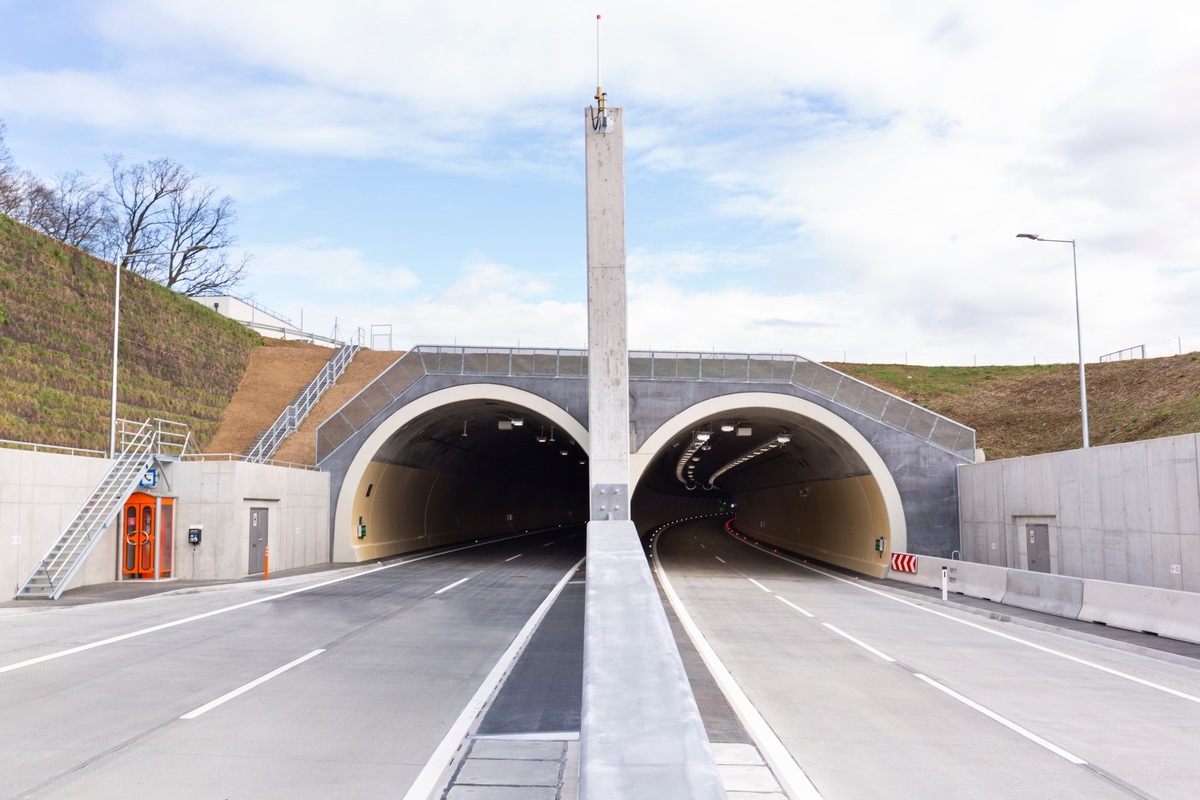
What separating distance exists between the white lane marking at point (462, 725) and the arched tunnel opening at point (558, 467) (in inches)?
559

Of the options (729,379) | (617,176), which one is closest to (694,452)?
(729,379)

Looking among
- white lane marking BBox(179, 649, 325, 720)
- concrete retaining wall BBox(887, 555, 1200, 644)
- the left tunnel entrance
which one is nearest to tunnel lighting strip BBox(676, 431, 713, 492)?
the left tunnel entrance

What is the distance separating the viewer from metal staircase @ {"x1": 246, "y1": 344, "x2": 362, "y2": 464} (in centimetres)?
3416

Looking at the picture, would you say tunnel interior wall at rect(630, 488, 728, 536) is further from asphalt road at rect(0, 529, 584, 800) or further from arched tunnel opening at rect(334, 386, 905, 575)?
asphalt road at rect(0, 529, 584, 800)

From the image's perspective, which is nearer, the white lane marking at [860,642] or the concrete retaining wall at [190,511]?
the white lane marking at [860,642]

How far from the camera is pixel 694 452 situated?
174 ft

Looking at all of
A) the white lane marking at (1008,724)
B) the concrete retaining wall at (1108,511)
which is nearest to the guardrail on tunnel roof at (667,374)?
the concrete retaining wall at (1108,511)

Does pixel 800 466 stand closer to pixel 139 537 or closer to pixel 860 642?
pixel 860 642

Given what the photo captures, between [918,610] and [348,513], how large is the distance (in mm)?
19415

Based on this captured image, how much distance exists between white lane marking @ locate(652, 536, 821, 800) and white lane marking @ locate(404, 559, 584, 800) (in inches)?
115

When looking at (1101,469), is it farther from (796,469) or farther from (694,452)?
(694,452)

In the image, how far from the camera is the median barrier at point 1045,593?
20062 millimetres

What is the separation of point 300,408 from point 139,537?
12822 mm

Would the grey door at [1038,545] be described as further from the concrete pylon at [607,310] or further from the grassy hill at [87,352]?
the grassy hill at [87,352]
